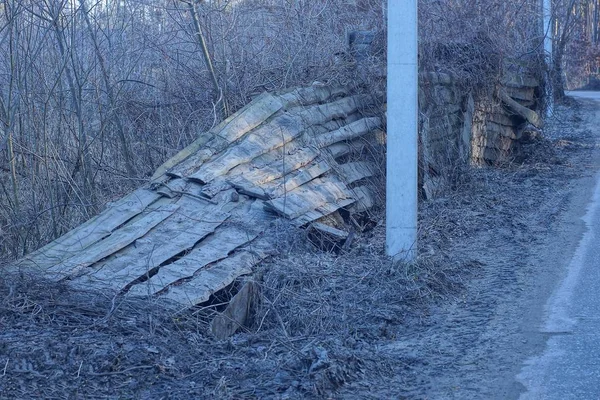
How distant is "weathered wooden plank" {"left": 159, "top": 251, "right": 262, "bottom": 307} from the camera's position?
226 inches

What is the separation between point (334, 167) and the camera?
9.02 m

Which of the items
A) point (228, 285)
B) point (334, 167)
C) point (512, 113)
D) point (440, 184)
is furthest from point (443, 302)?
point (512, 113)

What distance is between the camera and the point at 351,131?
9766mm

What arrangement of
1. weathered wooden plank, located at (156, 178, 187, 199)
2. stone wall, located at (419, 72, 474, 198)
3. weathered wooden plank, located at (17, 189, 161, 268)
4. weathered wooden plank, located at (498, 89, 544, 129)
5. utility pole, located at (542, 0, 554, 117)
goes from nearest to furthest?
1. weathered wooden plank, located at (17, 189, 161, 268)
2. weathered wooden plank, located at (156, 178, 187, 199)
3. stone wall, located at (419, 72, 474, 198)
4. weathered wooden plank, located at (498, 89, 544, 129)
5. utility pole, located at (542, 0, 554, 117)

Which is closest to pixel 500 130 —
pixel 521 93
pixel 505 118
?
pixel 505 118

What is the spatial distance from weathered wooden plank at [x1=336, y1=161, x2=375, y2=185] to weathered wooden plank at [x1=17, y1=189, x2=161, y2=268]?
2.56 m

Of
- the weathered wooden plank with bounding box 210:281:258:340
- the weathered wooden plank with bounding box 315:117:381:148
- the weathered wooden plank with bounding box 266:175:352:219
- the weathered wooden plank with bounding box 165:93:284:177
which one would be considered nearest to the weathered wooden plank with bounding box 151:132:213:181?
the weathered wooden plank with bounding box 165:93:284:177

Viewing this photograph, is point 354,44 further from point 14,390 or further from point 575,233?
point 14,390

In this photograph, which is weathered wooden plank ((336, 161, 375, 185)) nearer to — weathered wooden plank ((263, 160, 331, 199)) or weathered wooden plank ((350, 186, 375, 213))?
weathered wooden plank ((350, 186, 375, 213))

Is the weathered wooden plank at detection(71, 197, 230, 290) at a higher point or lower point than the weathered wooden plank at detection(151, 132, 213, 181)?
lower

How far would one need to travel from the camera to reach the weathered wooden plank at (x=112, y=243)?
6047mm

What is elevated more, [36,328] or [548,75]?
[548,75]

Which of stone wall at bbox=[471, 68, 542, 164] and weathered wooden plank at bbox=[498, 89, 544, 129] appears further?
weathered wooden plank at bbox=[498, 89, 544, 129]

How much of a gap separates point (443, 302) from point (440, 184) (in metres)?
4.47
